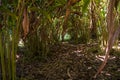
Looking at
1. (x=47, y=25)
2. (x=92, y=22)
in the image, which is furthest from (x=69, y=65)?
(x=92, y=22)

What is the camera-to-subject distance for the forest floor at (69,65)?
5.28 feet

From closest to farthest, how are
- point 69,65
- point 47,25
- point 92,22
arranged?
point 69,65 < point 47,25 < point 92,22

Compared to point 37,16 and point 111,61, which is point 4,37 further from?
point 111,61

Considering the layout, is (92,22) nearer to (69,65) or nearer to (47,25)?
(47,25)

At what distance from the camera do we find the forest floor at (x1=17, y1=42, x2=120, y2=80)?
161 cm

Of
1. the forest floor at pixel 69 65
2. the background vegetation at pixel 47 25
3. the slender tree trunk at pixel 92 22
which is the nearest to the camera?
the background vegetation at pixel 47 25

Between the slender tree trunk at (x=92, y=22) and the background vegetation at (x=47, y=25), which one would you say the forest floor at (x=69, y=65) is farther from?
the slender tree trunk at (x=92, y=22)

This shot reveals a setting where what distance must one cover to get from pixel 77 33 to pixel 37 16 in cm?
102

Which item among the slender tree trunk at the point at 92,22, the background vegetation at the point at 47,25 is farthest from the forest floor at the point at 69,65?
the slender tree trunk at the point at 92,22

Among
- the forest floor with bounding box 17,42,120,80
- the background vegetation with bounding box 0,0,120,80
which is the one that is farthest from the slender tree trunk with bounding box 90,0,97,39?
the forest floor with bounding box 17,42,120,80

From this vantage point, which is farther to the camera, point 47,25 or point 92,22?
point 92,22

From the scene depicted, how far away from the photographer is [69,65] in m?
1.81

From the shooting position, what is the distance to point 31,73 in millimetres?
1663

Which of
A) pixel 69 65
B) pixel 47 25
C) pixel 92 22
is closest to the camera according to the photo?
pixel 69 65
